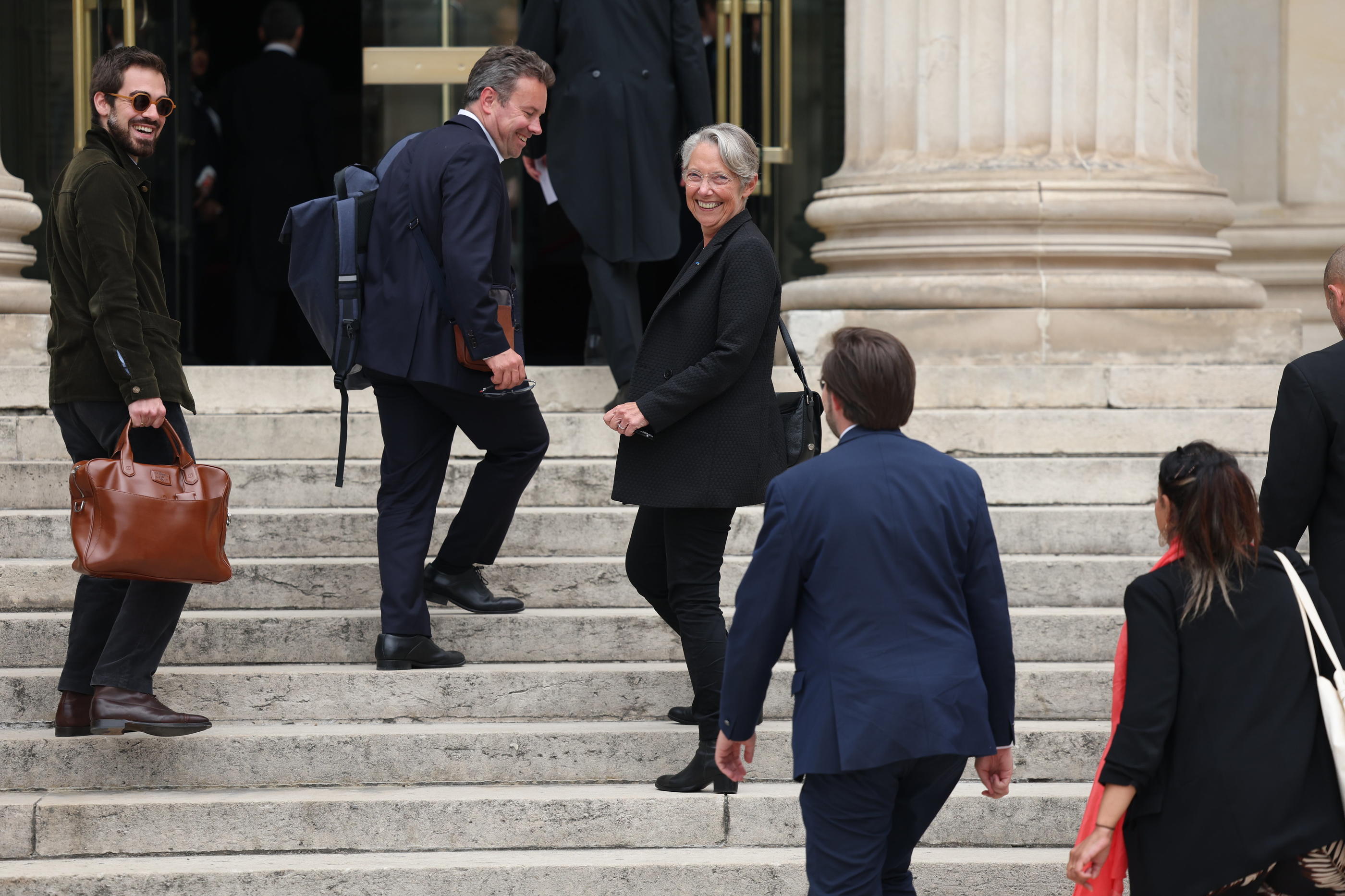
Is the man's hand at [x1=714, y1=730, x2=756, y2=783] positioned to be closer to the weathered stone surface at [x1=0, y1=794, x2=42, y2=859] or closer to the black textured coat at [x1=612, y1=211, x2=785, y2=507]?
the black textured coat at [x1=612, y1=211, x2=785, y2=507]

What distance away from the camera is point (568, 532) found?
18.1 ft

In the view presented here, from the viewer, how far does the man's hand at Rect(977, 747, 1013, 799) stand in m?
2.96

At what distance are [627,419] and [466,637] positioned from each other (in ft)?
4.14

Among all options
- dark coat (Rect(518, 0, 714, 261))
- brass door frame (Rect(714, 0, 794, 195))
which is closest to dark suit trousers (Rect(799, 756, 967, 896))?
dark coat (Rect(518, 0, 714, 261))

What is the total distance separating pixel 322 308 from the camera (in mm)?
4684

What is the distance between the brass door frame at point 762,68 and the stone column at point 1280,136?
2.20 metres

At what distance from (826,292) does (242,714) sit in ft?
11.2

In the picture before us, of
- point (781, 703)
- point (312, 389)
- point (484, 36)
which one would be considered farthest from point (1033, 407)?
point (484, 36)

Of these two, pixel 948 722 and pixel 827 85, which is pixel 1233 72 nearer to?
pixel 827 85

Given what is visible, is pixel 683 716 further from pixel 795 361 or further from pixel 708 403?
pixel 795 361

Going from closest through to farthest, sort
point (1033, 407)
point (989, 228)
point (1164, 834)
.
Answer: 1. point (1164, 834)
2. point (1033, 407)
3. point (989, 228)

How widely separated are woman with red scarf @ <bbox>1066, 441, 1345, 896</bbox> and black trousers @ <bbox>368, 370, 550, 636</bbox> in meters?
2.41

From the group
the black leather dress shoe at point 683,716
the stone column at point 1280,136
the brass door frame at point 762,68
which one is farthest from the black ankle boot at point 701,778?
the stone column at point 1280,136

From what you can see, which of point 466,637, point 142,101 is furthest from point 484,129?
point 466,637
